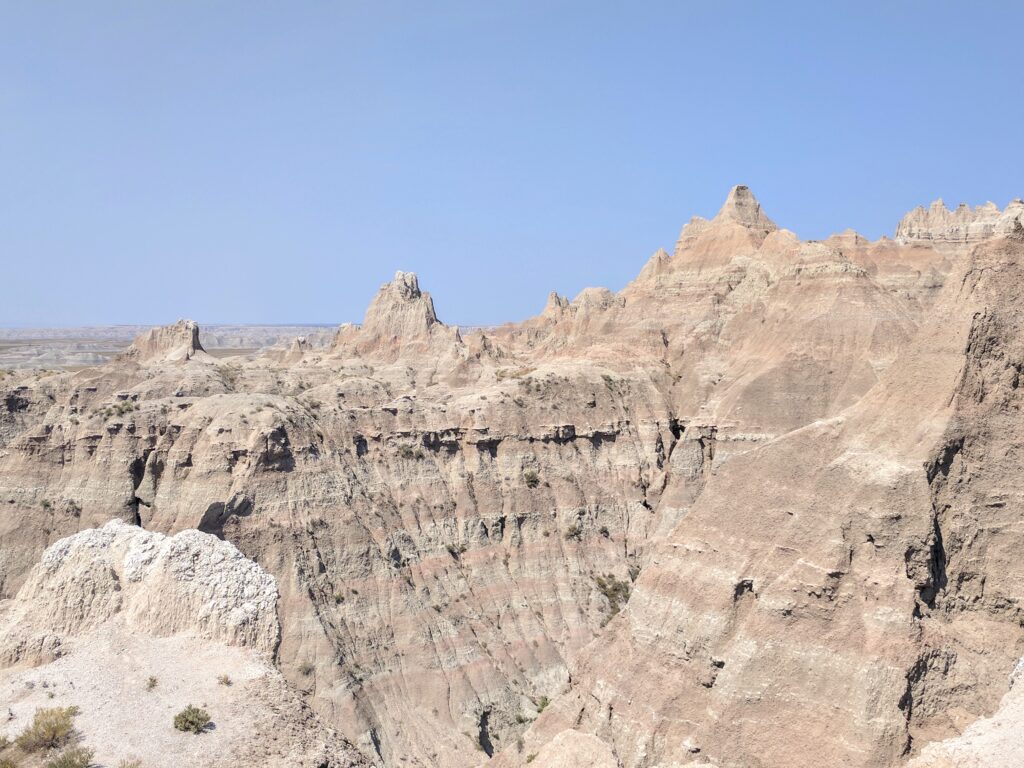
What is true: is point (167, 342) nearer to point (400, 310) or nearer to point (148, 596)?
point (400, 310)

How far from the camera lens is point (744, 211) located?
7862 cm

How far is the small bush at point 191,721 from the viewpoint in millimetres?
20078

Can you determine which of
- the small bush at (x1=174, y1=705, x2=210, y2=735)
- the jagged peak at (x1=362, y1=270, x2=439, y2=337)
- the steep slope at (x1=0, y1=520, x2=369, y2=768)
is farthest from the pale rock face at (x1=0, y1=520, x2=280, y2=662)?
the jagged peak at (x1=362, y1=270, x2=439, y2=337)

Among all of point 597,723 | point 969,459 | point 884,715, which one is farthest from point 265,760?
point 969,459

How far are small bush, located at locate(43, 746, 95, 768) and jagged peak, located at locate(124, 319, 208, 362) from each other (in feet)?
307

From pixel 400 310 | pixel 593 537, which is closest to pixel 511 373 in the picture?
pixel 593 537

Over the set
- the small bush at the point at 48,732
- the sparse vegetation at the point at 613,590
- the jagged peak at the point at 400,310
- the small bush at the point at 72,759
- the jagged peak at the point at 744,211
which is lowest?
the sparse vegetation at the point at 613,590

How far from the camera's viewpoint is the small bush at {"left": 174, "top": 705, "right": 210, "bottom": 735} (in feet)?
65.9

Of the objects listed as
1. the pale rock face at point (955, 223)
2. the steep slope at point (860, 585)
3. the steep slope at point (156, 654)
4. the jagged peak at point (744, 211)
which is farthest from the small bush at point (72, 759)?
the pale rock face at point (955, 223)

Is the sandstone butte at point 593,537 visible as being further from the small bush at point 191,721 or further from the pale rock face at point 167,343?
the pale rock face at point 167,343

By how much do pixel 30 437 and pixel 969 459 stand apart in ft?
160

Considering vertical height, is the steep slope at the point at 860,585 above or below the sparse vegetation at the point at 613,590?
above

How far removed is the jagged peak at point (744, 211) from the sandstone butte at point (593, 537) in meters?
0.36

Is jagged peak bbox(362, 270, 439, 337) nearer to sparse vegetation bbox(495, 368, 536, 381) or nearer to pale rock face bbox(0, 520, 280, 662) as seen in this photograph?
sparse vegetation bbox(495, 368, 536, 381)
